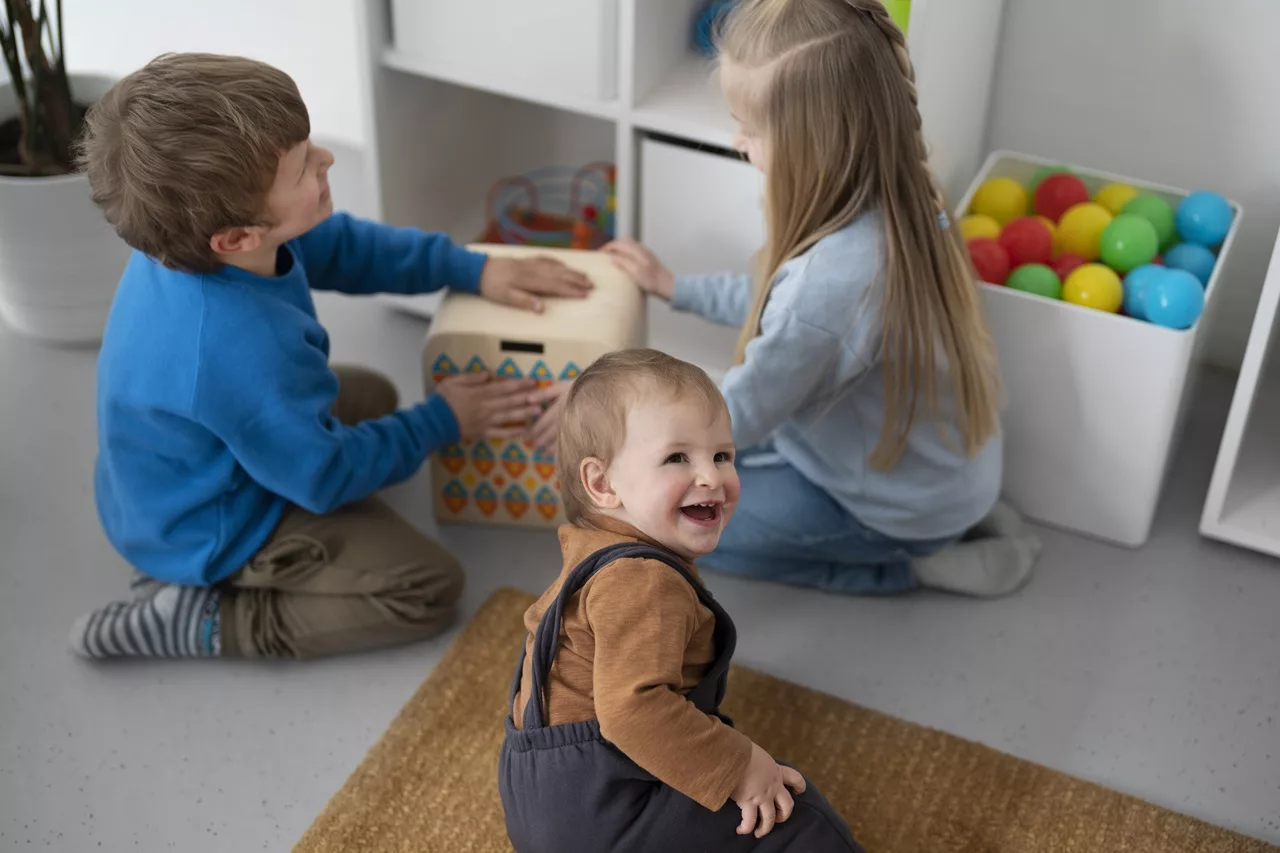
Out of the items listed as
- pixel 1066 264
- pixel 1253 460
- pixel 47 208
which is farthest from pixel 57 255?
pixel 1253 460

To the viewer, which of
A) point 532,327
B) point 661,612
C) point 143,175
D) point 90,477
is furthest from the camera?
point 90,477

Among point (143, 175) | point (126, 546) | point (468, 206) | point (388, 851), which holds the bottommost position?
point (388, 851)

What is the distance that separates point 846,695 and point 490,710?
1.24ft

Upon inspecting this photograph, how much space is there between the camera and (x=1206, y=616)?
1.55 metres

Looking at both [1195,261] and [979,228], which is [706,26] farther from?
[1195,261]

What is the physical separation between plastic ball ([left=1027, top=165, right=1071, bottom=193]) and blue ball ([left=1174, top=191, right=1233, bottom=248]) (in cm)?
17

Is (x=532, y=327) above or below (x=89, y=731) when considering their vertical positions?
above

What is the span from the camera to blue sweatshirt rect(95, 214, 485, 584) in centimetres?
131

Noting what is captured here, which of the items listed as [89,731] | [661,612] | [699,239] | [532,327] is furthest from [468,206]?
[661,612]

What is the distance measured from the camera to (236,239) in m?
1.29

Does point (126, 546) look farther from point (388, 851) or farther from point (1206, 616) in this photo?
point (1206, 616)

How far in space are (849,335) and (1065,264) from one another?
399 mm

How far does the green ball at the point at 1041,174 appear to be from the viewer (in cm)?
175

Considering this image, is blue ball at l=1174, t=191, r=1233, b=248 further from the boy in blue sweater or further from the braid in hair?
the boy in blue sweater
